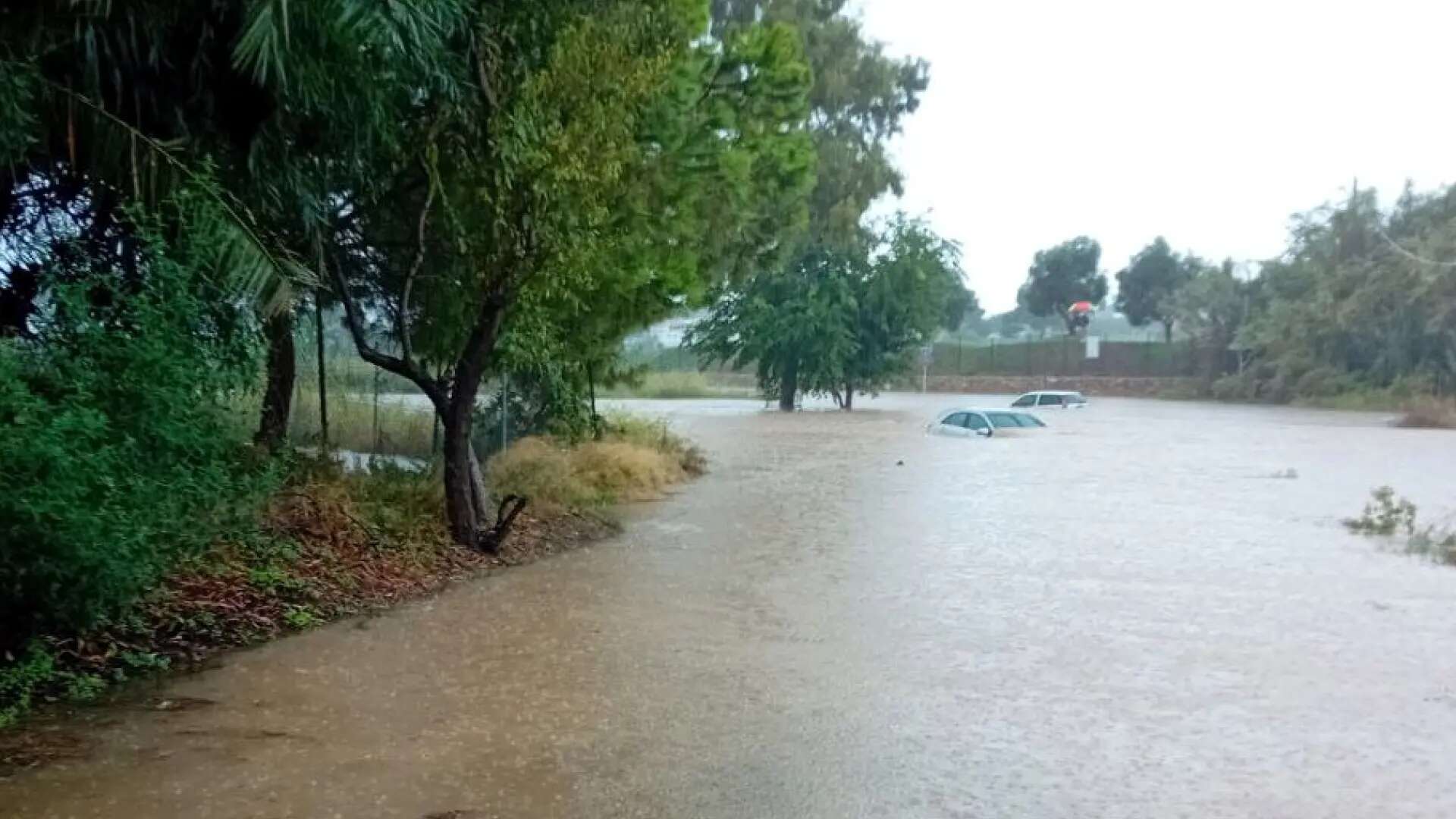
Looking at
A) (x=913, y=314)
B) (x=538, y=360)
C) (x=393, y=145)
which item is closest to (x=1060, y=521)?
(x=538, y=360)

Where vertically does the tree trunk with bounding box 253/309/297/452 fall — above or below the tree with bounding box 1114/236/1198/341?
below

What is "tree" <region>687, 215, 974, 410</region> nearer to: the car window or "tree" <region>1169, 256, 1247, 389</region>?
the car window

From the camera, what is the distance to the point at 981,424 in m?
34.5

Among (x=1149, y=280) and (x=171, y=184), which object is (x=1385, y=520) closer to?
(x=171, y=184)

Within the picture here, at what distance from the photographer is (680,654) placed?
9.80m

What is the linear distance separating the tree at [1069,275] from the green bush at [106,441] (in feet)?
260

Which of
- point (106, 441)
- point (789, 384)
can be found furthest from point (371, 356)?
point (789, 384)

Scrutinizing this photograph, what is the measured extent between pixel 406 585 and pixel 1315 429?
32.2 meters

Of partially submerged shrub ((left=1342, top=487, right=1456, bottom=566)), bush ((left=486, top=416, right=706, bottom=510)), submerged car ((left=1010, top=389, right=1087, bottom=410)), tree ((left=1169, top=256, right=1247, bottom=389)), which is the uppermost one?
tree ((left=1169, top=256, right=1247, bottom=389))

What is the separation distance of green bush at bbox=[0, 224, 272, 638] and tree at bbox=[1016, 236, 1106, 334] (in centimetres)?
7936

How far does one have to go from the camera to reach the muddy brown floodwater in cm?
651

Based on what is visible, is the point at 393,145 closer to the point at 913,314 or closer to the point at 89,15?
the point at 89,15

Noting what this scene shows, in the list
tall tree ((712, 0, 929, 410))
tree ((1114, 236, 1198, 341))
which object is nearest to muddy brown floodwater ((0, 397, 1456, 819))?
tall tree ((712, 0, 929, 410))

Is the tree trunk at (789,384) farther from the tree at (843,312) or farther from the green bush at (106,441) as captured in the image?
the green bush at (106,441)
